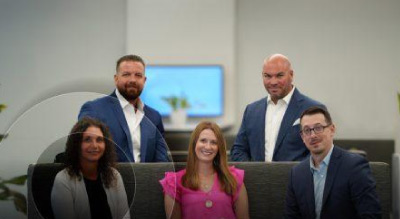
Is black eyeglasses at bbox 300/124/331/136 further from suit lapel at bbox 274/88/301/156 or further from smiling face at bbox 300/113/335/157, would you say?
suit lapel at bbox 274/88/301/156

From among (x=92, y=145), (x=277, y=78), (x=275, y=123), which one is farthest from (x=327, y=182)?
(x=92, y=145)

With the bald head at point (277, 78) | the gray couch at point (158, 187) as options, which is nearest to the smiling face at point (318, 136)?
the gray couch at point (158, 187)

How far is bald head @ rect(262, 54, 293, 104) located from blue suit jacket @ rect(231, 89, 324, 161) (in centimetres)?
6

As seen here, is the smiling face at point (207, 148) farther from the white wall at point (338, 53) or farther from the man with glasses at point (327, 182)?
the white wall at point (338, 53)

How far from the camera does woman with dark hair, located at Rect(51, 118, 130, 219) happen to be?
839 mm

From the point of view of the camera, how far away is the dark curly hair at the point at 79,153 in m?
0.85

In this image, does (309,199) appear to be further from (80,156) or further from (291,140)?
(80,156)

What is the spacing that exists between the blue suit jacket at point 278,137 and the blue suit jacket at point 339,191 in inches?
19.4

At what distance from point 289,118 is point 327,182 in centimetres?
73

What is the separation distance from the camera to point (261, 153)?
2.78 m

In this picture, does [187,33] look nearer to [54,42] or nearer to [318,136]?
[54,42]

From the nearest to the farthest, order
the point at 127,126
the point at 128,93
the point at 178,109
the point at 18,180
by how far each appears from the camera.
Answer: the point at 18,180 < the point at 127,126 < the point at 128,93 < the point at 178,109

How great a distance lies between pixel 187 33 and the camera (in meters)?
5.89

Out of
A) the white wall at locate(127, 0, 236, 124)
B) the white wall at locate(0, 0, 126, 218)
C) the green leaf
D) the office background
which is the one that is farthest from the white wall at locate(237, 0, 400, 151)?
the green leaf
